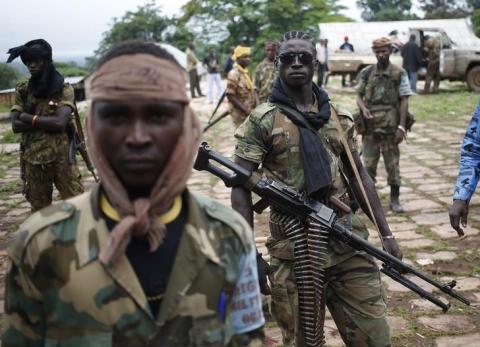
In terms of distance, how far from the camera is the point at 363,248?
2865mm

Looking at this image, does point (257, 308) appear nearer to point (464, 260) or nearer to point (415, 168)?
point (464, 260)

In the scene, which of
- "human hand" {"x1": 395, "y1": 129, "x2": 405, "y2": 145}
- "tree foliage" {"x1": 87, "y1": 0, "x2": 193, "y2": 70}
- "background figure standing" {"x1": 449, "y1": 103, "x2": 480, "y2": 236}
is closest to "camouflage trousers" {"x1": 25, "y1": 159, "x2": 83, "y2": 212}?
"background figure standing" {"x1": 449, "y1": 103, "x2": 480, "y2": 236}

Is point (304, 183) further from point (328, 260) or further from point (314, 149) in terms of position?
point (328, 260)

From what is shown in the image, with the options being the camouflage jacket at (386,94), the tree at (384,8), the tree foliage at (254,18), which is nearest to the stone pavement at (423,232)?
the camouflage jacket at (386,94)

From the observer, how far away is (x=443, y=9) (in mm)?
47750

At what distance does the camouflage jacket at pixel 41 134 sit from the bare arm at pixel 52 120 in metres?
0.05

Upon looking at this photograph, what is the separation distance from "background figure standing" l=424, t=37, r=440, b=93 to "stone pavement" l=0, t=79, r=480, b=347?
615 cm

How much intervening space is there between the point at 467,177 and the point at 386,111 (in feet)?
10.6

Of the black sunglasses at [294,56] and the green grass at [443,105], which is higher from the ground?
the black sunglasses at [294,56]

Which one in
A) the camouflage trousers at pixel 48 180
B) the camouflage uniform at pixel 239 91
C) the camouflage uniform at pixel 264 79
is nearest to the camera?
the camouflage trousers at pixel 48 180

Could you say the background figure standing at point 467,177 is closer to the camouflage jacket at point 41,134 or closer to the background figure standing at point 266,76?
the camouflage jacket at point 41,134

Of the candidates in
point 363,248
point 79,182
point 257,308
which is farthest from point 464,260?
point 257,308

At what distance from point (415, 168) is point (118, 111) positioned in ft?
26.0

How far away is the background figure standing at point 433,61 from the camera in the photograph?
17239 mm
